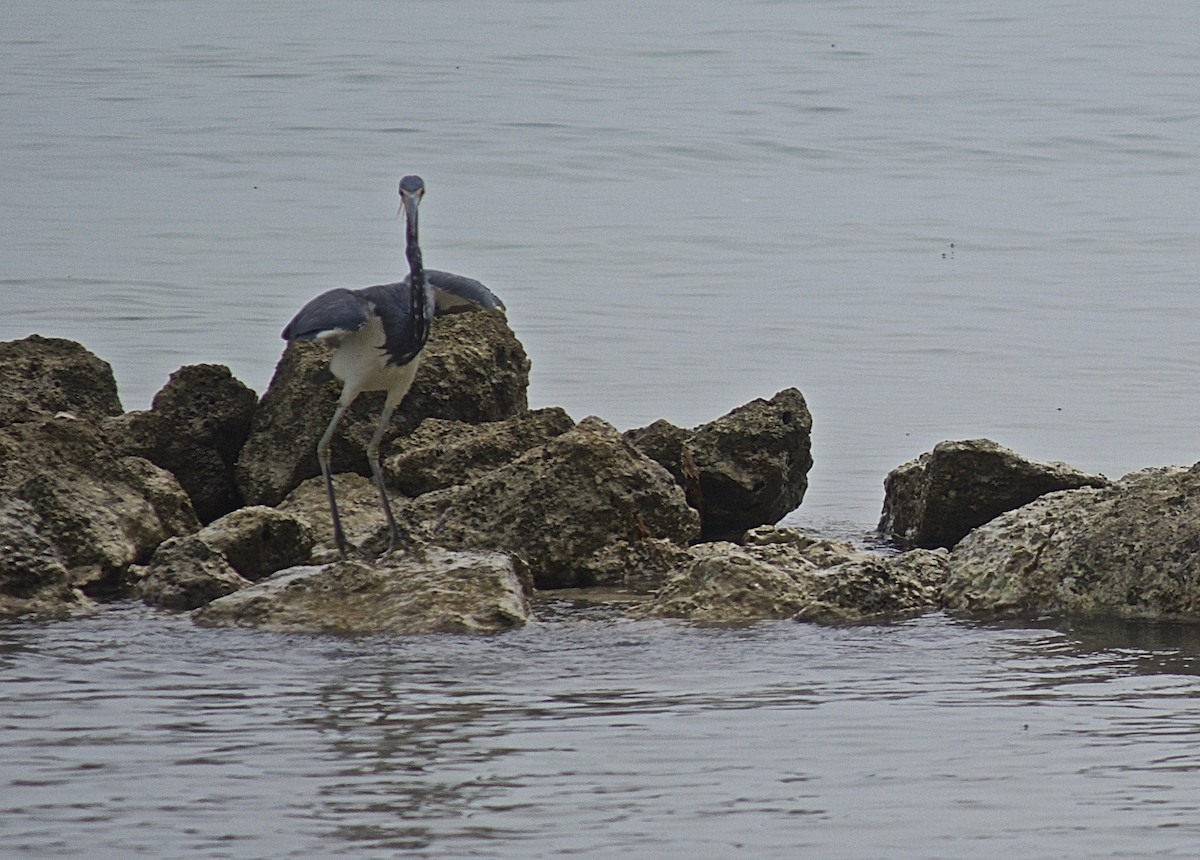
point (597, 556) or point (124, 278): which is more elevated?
point (124, 278)

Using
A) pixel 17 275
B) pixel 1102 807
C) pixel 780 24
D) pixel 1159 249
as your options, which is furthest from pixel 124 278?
pixel 780 24

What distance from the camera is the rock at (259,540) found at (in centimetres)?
801

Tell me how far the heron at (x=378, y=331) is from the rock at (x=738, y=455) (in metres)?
1.45

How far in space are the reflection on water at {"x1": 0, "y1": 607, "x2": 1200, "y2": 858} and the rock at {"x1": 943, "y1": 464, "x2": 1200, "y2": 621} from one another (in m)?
0.26

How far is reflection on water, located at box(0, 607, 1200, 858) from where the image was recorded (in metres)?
4.67

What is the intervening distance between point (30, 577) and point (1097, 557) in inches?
155

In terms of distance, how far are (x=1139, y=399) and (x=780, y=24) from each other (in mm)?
29508

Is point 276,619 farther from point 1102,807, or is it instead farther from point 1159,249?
point 1159,249

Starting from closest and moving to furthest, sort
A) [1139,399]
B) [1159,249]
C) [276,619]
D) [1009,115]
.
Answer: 1. [276,619]
2. [1139,399]
3. [1159,249]
4. [1009,115]

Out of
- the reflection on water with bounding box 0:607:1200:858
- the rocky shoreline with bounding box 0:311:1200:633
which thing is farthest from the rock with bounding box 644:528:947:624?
the reflection on water with bounding box 0:607:1200:858

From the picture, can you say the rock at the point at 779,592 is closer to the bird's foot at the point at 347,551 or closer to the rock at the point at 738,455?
the bird's foot at the point at 347,551

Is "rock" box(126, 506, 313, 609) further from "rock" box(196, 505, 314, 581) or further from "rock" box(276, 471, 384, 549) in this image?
"rock" box(276, 471, 384, 549)

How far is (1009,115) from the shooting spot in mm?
33219

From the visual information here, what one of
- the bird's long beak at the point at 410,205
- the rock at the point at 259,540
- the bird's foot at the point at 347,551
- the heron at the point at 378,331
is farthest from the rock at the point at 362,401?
the bird's foot at the point at 347,551
